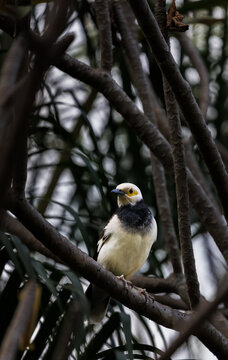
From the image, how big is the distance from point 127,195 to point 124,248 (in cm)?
49

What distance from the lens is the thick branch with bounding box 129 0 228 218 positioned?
2.93 metres

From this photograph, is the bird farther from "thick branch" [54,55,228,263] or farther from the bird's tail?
"thick branch" [54,55,228,263]

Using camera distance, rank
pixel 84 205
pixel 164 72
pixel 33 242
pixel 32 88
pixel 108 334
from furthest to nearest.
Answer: pixel 84 205 → pixel 33 242 → pixel 108 334 → pixel 164 72 → pixel 32 88

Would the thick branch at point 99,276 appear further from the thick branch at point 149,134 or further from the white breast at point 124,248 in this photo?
the white breast at point 124,248

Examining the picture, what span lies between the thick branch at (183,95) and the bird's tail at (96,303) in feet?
4.67

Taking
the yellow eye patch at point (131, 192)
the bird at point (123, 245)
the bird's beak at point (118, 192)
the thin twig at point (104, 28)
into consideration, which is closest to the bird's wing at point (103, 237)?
the bird at point (123, 245)

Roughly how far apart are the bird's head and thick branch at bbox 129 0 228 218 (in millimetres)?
1519

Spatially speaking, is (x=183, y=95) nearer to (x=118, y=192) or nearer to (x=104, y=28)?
(x=104, y=28)

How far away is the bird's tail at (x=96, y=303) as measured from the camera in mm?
4332

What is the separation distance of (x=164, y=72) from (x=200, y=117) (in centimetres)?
33

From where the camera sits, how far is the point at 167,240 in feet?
14.3

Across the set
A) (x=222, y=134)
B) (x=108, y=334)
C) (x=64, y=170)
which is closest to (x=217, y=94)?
(x=222, y=134)

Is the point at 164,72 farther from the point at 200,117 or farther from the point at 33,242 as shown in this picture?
the point at 33,242

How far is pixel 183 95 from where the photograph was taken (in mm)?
3174
